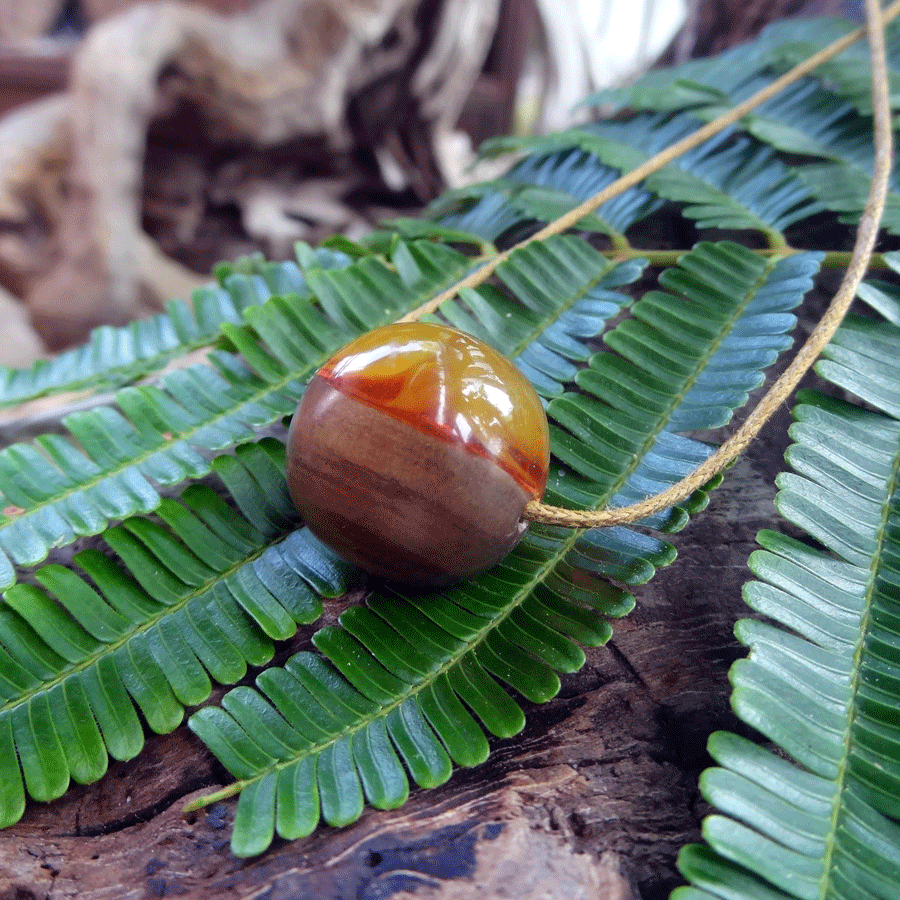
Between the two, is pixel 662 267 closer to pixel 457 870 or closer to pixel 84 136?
pixel 457 870

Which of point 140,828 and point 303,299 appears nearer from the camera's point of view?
point 140,828

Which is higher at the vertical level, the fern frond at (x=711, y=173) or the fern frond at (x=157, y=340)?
the fern frond at (x=711, y=173)

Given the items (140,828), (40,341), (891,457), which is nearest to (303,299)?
(140,828)

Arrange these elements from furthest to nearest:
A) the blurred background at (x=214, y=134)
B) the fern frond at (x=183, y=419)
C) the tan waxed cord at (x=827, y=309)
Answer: the blurred background at (x=214, y=134) → the fern frond at (x=183, y=419) → the tan waxed cord at (x=827, y=309)

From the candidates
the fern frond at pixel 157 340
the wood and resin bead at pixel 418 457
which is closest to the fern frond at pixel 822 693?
the wood and resin bead at pixel 418 457

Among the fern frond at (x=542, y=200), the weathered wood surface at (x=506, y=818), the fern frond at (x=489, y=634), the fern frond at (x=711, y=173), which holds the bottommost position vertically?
Result: the weathered wood surface at (x=506, y=818)

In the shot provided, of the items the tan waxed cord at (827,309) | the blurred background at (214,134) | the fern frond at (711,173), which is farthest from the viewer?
the blurred background at (214,134)

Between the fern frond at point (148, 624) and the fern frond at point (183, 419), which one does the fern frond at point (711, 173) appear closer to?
the fern frond at point (183, 419)
